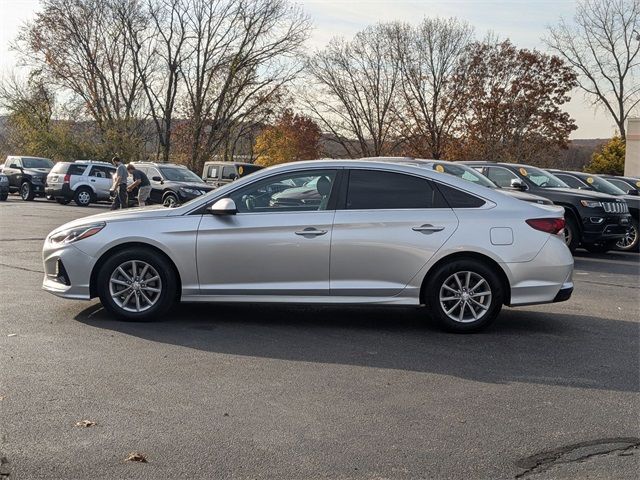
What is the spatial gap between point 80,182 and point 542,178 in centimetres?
2057

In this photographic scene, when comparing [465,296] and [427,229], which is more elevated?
[427,229]

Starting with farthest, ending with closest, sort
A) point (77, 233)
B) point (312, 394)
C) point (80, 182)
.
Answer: point (80, 182) < point (77, 233) < point (312, 394)

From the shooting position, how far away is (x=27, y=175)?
113 ft

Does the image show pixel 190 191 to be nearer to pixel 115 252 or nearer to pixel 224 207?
pixel 115 252

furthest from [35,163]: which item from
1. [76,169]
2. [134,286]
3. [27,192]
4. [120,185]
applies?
[134,286]

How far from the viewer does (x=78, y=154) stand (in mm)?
49000

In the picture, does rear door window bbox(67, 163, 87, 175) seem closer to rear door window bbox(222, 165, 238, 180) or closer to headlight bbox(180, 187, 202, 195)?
rear door window bbox(222, 165, 238, 180)

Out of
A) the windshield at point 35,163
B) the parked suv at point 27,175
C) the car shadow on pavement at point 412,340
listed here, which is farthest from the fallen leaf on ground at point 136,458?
the windshield at point 35,163

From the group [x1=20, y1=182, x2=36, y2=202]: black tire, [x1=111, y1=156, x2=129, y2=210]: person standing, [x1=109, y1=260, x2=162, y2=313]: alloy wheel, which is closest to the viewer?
[x1=109, y1=260, x2=162, y2=313]: alloy wheel

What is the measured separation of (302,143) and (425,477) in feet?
191

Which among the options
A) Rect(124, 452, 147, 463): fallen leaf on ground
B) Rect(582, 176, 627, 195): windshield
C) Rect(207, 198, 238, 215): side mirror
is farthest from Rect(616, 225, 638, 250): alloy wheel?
Rect(124, 452, 147, 463): fallen leaf on ground

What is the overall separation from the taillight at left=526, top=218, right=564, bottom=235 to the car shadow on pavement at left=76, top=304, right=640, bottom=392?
3.24 ft

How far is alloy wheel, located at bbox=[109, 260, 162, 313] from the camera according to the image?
731cm

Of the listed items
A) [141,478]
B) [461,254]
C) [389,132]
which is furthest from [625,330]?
[389,132]
